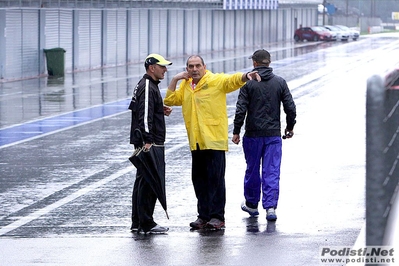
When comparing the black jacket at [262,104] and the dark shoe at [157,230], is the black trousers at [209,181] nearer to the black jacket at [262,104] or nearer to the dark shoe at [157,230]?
the dark shoe at [157,230]

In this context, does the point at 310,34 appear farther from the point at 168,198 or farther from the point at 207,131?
the point at 207,131

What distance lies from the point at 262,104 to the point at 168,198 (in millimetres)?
1980

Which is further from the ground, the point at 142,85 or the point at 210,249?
the point at 142,85

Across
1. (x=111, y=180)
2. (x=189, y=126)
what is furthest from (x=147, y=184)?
(x=111, y=180)

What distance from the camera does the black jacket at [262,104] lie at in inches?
403

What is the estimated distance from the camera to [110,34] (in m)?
48.0

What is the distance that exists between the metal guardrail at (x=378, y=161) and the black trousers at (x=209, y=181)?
5.60 m

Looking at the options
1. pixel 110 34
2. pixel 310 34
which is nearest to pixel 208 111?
pixel 110 34

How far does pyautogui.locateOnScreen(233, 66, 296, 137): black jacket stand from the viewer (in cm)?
1024

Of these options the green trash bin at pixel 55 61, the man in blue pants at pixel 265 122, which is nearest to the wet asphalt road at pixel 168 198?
the man in blue pants at pixel 265 122

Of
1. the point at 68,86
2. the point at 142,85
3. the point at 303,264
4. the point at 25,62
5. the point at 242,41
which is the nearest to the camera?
the point at 303,264

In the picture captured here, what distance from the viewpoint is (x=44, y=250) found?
876cm

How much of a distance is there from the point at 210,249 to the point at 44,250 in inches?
55.2

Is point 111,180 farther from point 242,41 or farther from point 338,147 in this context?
point 242,41
